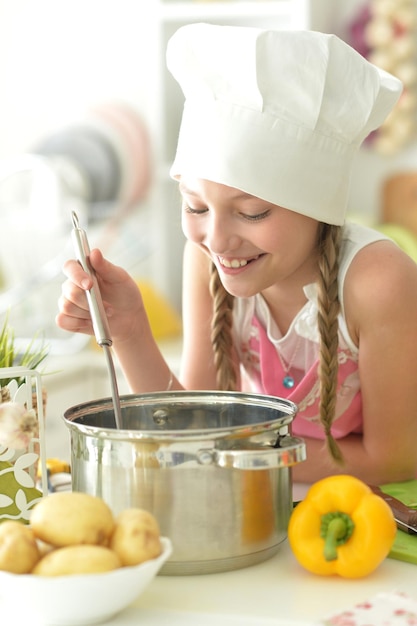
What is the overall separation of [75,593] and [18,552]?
0.06 meters

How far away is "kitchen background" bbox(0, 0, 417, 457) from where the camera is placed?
8.76 feet

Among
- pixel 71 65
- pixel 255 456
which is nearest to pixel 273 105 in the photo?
pixel 255 456

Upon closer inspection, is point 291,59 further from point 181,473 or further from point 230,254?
point 181,473

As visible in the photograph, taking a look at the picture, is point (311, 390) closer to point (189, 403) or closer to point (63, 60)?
point (189, 403)

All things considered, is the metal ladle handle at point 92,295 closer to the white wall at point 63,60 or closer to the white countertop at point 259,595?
the white countertop at point 259,595

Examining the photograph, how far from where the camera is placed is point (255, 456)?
0.85 metres

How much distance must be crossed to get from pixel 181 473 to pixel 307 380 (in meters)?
0.55

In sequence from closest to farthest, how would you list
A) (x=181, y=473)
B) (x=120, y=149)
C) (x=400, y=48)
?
(x=181, y=473) → (x=400, y=48) → (x=120, y=149)

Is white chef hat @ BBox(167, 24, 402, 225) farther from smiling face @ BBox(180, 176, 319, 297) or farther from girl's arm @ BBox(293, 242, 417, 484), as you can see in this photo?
girl's arm @ BBox(293, 242, 417, 484)

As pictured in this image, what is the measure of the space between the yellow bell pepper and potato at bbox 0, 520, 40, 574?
25 centimetres

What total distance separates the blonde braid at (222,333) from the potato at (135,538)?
632 mm

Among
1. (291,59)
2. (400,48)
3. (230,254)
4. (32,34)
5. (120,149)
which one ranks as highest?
(32,34)

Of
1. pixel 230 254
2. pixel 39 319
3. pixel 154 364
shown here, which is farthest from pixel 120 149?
pixel 230 254

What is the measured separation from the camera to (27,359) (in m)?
1.13
